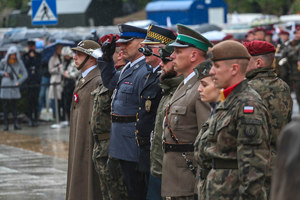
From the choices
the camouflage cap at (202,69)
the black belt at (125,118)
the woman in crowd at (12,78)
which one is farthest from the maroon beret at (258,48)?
the woman in crowd at (12,78)

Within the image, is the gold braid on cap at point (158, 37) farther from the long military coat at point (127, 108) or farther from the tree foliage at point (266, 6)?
the tree foliage at point (266, 6)

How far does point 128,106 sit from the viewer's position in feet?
22.7

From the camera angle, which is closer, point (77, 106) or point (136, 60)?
point (136, 60)

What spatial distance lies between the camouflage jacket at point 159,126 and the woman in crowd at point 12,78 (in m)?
11.9

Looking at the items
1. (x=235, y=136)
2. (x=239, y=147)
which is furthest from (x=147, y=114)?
(x=239, y=147)

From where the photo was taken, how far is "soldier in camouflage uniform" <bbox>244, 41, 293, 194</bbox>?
615 cm

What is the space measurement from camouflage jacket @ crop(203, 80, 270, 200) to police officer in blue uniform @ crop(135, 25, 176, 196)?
185cm

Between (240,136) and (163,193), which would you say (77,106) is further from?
(240,136)

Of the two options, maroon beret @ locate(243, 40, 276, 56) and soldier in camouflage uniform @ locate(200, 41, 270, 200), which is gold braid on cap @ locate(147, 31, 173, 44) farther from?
soldier in camouflage uniform @ locate(200, 41, 270, 200)

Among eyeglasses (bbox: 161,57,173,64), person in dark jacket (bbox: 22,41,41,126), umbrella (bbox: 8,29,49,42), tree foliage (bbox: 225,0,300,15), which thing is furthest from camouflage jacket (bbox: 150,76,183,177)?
tree foliage (bbox: 225,0,300,15)

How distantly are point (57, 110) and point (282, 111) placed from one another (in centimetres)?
1183

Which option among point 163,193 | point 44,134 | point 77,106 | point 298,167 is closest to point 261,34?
point 44,134

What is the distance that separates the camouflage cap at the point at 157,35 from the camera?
6629 millimetres

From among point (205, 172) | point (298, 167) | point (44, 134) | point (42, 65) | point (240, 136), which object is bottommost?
point (44, 134)
